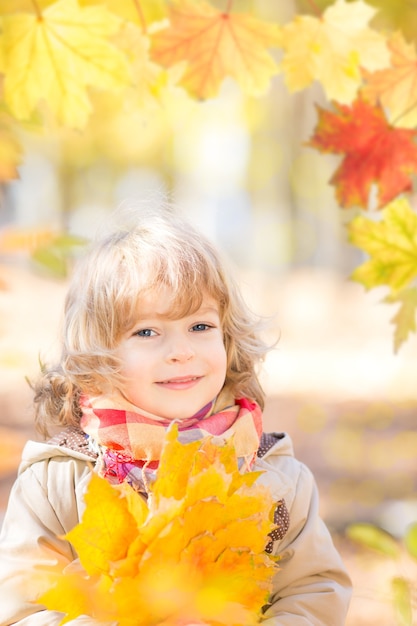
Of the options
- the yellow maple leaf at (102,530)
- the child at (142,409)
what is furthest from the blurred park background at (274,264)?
the yellow maple leaf at (102,530)

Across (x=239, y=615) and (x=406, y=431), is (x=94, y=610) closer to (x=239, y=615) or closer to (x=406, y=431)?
(x=239, y=615)

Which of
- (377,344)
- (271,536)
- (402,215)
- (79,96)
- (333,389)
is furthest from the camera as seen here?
(377,344)

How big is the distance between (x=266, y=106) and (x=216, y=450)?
7.48ft

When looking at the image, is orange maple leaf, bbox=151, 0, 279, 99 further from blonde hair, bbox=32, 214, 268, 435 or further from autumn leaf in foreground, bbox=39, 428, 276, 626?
autumn leaf in foreground, bbox=39, 428, 276, 626

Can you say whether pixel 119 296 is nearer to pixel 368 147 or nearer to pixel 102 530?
pixel 102 530

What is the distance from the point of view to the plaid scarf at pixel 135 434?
119 centimetres

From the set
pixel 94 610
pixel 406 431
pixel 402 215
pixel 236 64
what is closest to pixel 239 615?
pixel 94 610

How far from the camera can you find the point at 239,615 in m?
1.01

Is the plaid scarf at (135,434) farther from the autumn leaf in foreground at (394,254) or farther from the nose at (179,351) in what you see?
the autumn leaf in foreground at (394,254)

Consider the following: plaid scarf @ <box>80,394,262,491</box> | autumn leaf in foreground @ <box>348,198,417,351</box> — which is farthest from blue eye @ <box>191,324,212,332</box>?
autumn leaf in foreground @ <box>348,198,417,351</box>

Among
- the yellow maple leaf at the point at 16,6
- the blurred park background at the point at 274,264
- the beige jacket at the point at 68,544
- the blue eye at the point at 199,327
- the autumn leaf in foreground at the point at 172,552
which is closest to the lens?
the autumn leaf in foreground at the point at 172,552

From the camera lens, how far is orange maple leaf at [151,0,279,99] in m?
1.40

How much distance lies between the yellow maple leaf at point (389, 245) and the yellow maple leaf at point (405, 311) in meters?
0.02

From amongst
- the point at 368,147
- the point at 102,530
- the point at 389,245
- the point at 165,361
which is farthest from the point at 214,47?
the point at 102,530
